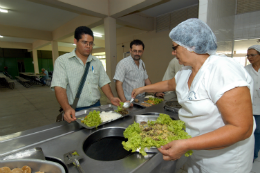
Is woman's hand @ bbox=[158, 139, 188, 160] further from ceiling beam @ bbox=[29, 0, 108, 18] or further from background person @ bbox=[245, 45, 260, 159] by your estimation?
ceiling beam @ bbox=[29, 0, 108, 18]

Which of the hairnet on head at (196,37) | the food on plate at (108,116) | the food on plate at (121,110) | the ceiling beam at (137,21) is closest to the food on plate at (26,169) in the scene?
the food on plate at (108,116)

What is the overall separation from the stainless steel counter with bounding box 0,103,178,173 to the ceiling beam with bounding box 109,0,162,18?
3913mm

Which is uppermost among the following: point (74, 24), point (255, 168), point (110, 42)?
point (74, 24)

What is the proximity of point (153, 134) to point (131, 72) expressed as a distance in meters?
1.64

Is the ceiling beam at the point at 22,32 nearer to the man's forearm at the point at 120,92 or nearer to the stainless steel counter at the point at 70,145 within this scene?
the man's forearm at the point at 120,92

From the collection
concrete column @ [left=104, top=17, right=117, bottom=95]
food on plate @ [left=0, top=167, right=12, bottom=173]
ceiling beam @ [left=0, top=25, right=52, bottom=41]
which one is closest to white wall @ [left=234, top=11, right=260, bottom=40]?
concrete column @ [left=104, top=17, right=117, bottom=95]

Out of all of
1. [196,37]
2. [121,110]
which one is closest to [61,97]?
[121,110]

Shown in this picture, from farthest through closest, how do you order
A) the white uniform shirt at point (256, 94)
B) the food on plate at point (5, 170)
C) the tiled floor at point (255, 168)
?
the white uniform shirt at point (256, 94) < the tiled floor at point (255, 168) < the food on plate at point (5, 170)

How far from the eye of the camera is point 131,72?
2.66 meters

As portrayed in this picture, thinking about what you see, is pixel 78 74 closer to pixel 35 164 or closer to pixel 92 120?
pixel 92 120

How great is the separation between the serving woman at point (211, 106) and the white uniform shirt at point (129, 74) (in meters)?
1.45

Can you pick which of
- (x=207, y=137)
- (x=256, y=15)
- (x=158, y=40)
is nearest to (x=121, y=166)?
(x=207, y=137)

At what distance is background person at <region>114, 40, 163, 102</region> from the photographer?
257cm

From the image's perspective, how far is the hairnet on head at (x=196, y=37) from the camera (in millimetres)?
987
